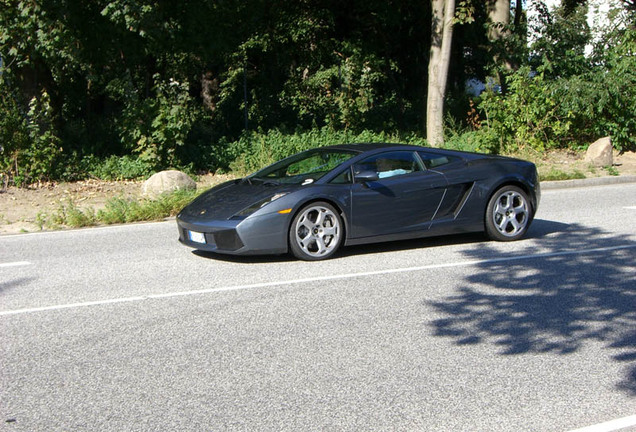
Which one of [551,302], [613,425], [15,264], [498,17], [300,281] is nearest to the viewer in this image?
[613,425]

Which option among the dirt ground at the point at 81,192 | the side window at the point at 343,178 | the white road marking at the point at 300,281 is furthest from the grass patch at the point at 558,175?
the side window at the point at 343,178

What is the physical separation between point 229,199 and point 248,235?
2.47 feet

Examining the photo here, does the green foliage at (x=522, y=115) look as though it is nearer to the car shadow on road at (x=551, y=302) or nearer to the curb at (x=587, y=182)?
the curb at (x=587, y=182)

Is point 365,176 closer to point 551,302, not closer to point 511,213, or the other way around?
point 511,213

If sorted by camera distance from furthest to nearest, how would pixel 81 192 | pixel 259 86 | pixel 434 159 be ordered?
pixel 259 86 → pixel 81 192 → pixel 434 159

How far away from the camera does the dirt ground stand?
41.8ft

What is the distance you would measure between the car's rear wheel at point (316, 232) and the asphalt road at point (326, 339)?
162 mm

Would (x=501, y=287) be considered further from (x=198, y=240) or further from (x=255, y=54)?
(x=255, y=54)

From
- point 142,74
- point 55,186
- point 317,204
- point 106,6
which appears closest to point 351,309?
point 317,204

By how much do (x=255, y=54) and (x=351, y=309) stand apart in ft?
65.1

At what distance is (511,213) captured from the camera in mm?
9562

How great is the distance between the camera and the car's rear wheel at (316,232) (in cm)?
842

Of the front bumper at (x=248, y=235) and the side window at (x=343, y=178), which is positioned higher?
the side window at (x=343, y=178)

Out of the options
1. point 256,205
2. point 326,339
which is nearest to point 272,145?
point 256,205
